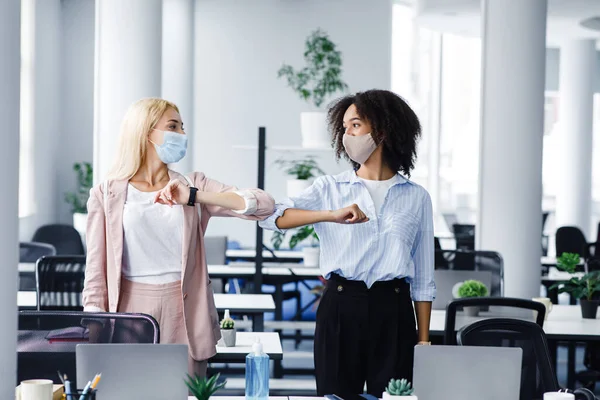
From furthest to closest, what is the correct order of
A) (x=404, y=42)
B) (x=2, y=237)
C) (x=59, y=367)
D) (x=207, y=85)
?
(x=404, y=42), (x=207, y=85), (x=59, y=367), (x=2, y=237)

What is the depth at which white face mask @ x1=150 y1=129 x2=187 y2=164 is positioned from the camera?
300 centimetres

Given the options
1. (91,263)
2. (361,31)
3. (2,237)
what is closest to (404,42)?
(361,31)

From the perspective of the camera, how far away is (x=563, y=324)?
4.43 m

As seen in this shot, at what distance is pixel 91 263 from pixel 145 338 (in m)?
0.49

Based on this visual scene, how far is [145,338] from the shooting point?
102 inches

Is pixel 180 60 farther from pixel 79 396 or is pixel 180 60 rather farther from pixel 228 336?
pixel 79 396

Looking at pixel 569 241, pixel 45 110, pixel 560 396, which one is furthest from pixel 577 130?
pixel 560 396

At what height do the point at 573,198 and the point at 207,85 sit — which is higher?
the point at 207,85

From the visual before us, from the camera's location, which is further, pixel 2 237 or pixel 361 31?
pixel 361 31

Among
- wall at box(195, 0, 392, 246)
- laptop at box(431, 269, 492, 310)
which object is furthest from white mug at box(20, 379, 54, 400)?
wall at box(195, 0, 392, 246)

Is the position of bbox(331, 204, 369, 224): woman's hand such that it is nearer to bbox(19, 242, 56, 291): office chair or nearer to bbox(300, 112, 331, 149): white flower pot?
bbox(19, 242, 56, 291): office chair

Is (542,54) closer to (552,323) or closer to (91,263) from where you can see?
(552,323)

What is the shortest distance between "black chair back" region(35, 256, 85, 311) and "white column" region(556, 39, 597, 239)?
391 inches

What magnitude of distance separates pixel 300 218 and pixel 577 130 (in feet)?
35.6
